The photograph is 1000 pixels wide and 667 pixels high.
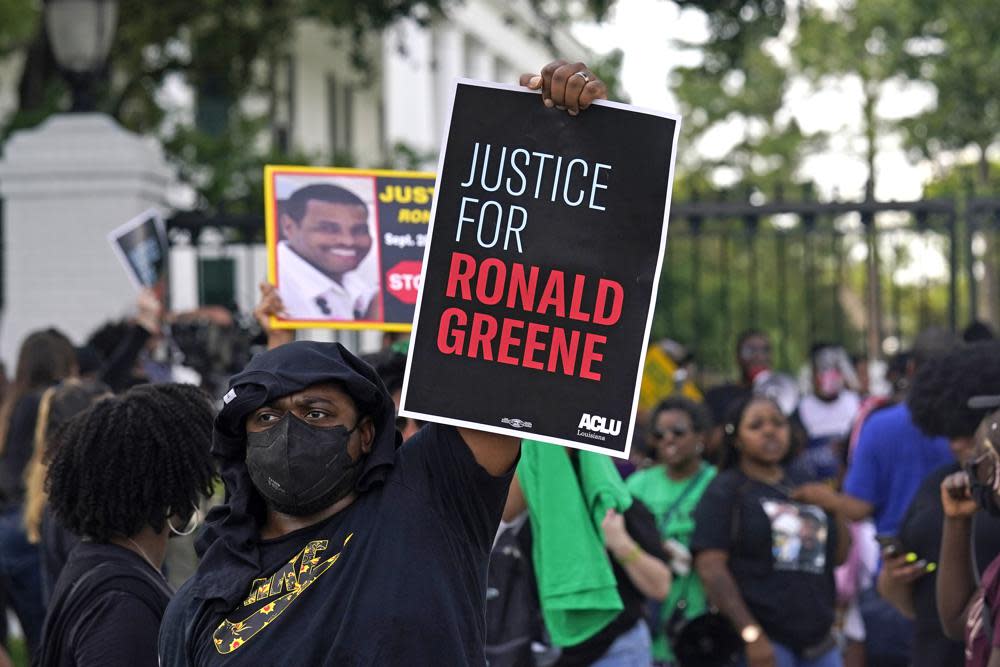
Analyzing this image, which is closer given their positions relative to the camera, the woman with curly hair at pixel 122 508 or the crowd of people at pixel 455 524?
the crowd of people at pixel 455 524

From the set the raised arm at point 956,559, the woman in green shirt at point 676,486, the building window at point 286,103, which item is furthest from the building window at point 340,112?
the raised arm at point 956,559

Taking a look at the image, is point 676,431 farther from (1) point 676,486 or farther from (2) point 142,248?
(2) point 142,248

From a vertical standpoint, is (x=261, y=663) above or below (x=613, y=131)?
below

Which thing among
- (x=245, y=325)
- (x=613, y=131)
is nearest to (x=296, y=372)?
(x=613, y=131)

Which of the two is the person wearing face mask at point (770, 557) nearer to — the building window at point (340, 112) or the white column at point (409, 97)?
the white column at point (409, 97)

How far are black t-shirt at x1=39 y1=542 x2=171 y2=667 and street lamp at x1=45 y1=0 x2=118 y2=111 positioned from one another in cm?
704

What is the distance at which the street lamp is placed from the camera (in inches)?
399

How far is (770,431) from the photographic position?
702 cm

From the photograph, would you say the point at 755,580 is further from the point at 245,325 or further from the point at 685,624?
the point at 245,325

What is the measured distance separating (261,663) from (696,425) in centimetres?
458

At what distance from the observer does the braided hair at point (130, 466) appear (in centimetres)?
385

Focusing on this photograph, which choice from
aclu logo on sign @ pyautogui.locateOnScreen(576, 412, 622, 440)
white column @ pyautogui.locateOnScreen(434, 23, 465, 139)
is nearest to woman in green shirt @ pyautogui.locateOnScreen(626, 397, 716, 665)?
aclu logo on sign @ pyautogui.locateOnScreen(576, 412, 622, 440)

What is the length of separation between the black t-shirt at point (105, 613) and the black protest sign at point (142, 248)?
4163 millimetres

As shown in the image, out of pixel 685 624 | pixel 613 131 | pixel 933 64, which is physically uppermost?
pixel 933 64
